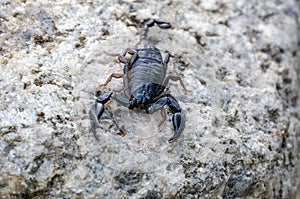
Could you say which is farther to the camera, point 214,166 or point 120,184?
point 214,166

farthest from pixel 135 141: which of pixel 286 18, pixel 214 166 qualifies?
pixel 286 18

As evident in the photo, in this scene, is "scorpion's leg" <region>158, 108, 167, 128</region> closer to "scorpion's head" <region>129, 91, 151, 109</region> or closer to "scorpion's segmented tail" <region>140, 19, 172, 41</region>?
"scorpion's head" <region>129, 91, 151, 109</region>

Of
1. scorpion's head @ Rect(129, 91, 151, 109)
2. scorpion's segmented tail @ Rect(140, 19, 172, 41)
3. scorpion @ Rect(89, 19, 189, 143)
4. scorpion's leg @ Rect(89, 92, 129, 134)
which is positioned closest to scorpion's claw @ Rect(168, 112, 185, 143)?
scorpion @ Rect(89, 19, 189, 143)

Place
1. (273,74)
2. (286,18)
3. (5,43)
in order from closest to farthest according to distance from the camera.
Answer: (5,43)
(273,74)
(286,18)

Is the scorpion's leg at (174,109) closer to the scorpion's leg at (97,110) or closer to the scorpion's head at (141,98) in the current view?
the scorpion's head at (141,98)

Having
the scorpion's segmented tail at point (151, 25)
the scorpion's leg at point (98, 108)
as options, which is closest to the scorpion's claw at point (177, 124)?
the scorpion's leg at point (98, 108)

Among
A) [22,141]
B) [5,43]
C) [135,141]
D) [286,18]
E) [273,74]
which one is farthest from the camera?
[286,18]

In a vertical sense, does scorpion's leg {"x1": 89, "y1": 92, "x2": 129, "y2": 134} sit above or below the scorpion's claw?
above

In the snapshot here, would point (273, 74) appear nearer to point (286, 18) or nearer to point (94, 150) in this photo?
point (286, 18)
